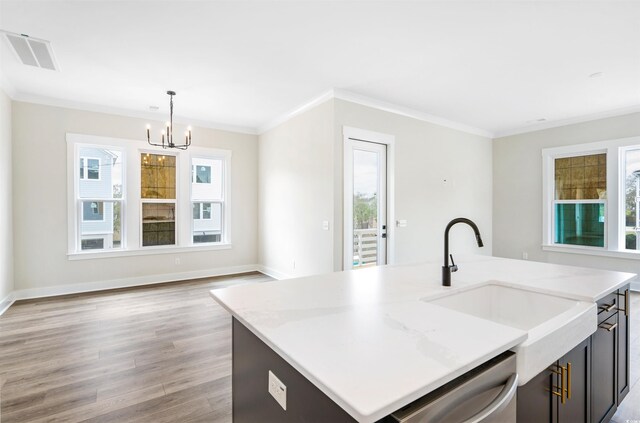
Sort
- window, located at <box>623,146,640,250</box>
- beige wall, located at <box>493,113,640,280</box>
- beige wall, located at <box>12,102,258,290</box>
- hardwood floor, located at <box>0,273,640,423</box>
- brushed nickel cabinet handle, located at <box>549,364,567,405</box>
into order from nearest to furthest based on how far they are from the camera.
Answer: brushed nickel cabinet handle, located at <box>549,364,567,405</box>
hardwood floor, located at <box>0,273,640,423</box>
beige wall, located at <box>12,102,258,290</box>
window, located at <box>623,146,640,250</box>
beige wall, located at <box>493,113,640,280</box>

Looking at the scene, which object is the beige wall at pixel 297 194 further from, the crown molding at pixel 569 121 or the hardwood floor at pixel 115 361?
the crown molding at pixel 569 121

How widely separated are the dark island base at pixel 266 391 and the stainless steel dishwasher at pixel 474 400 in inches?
6.6

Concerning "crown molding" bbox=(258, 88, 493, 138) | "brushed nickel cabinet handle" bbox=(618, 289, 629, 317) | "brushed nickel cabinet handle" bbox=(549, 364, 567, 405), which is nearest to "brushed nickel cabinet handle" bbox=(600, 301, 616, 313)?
"brushed nickel cabinet handle" bbox=(618, 289, 629, 317)

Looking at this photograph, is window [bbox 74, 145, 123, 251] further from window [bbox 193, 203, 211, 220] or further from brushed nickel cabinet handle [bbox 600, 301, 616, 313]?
brushed nickel cabinet handle [bbox 600, 301, 616, 313]

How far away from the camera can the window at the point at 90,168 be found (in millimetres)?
4801

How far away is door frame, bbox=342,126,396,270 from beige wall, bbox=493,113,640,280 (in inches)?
116

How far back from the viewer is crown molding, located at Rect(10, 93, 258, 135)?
4.36 meters

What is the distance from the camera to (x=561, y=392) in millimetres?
1253

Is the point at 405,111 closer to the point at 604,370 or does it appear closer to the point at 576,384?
the point at 604,370

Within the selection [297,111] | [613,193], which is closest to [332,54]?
[297,111]

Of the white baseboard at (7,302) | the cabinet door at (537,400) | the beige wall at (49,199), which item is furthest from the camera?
the beige wall at (49,199)

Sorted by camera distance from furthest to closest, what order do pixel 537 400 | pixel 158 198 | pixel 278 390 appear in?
pixel 158 198, pixel 537 400, pixel 278 390

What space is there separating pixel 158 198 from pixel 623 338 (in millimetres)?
5765

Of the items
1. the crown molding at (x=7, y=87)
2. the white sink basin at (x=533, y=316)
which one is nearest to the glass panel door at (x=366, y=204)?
the white sink basin at (x=533, y=316)
